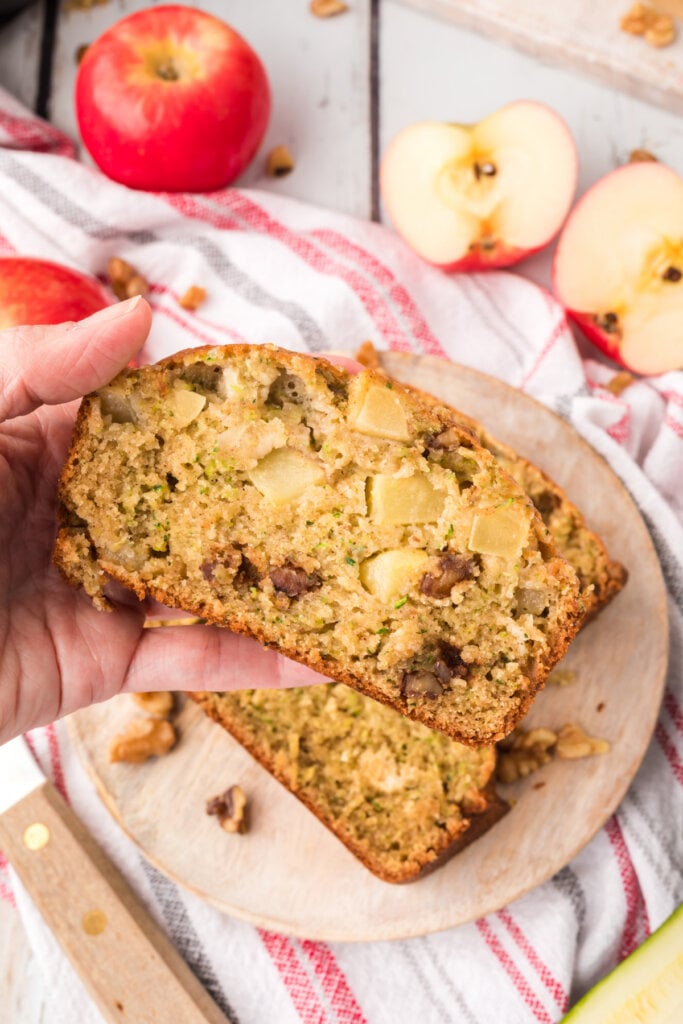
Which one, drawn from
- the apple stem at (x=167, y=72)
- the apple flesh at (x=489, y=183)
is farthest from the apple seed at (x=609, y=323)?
the apple stem at (x=167, y=72)

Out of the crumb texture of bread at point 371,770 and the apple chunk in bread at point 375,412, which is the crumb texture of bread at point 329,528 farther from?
the crumb texture of bread at point 371,770

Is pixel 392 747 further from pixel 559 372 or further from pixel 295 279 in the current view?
pixel 295 279

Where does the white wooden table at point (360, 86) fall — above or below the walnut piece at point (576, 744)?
above

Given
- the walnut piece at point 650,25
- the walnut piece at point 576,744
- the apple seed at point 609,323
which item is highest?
the walnut piece at point 650,25

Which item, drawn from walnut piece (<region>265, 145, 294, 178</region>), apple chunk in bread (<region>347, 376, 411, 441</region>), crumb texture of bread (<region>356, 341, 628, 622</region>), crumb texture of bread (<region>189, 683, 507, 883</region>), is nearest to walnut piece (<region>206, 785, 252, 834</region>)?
crumb texture of bread (<region>189, 683, 507, 883</region>)

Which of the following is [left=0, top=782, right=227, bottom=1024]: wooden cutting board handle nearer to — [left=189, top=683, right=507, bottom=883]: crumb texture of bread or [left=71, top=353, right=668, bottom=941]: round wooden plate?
[left=71, top=353, right=668, bottom=941]: round wooden plate

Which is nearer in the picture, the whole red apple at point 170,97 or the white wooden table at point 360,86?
the whole red apple at point 170,97
